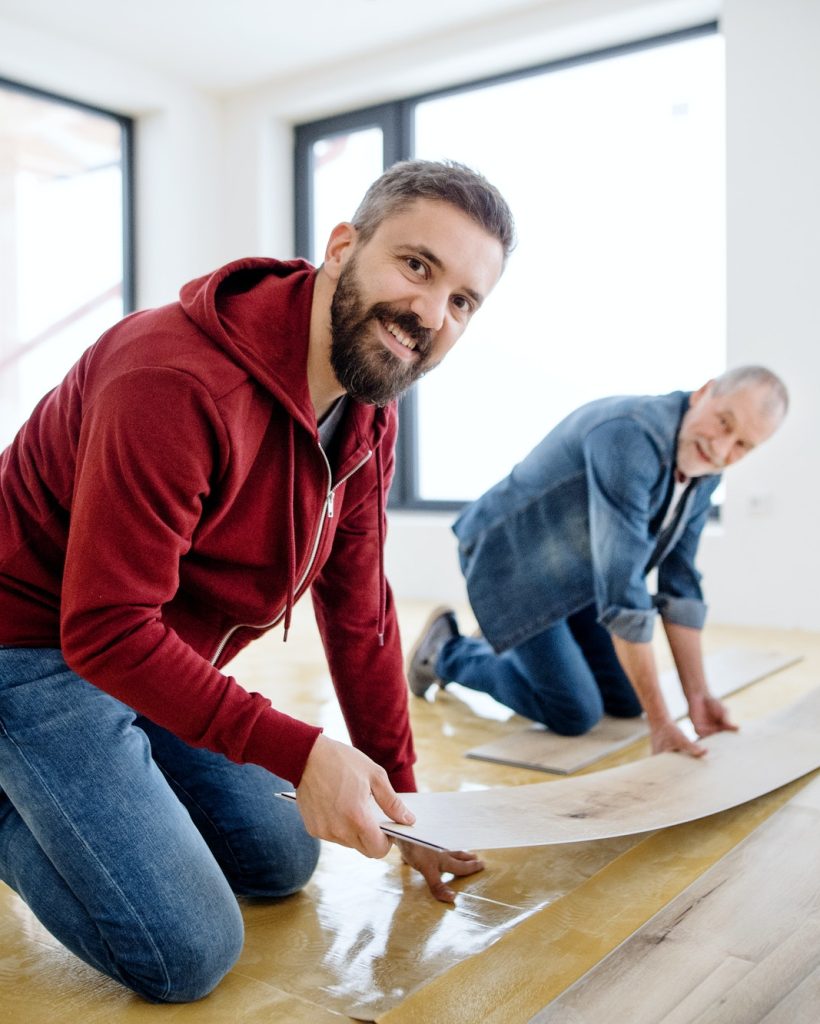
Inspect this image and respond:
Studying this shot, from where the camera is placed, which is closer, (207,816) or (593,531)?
(207,816)

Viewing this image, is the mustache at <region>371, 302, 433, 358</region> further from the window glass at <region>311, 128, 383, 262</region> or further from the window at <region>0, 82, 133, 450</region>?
the window glass at <region>311, 128, 383, 262</region>

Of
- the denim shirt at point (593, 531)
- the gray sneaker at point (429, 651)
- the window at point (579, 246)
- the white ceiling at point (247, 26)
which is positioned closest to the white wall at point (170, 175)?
the white ceiling at point (247, 26)

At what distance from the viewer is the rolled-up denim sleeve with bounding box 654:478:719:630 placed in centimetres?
241

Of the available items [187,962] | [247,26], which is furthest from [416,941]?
[247,26]

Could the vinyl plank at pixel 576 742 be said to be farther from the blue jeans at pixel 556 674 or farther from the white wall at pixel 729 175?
the white wall at pixel 729 175

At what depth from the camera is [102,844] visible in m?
1.31

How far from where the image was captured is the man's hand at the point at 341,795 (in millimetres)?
1190

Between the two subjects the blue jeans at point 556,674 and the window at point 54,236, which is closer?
the blue jeans at point 556,674

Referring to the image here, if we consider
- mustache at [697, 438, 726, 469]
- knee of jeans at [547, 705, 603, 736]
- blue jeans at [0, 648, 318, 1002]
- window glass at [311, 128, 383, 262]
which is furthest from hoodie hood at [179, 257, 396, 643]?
window glass at [311, 128, 383, 262]

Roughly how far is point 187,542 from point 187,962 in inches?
20.6

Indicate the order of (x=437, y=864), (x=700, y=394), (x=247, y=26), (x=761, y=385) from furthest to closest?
(x=247, y=26) < (x=700, y=394) < (x=761, y=385) < (x=437, y=864)

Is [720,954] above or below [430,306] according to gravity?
below

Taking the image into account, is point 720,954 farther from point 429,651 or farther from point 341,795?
point 429,651

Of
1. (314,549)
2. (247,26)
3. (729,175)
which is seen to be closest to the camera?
(314,549)
